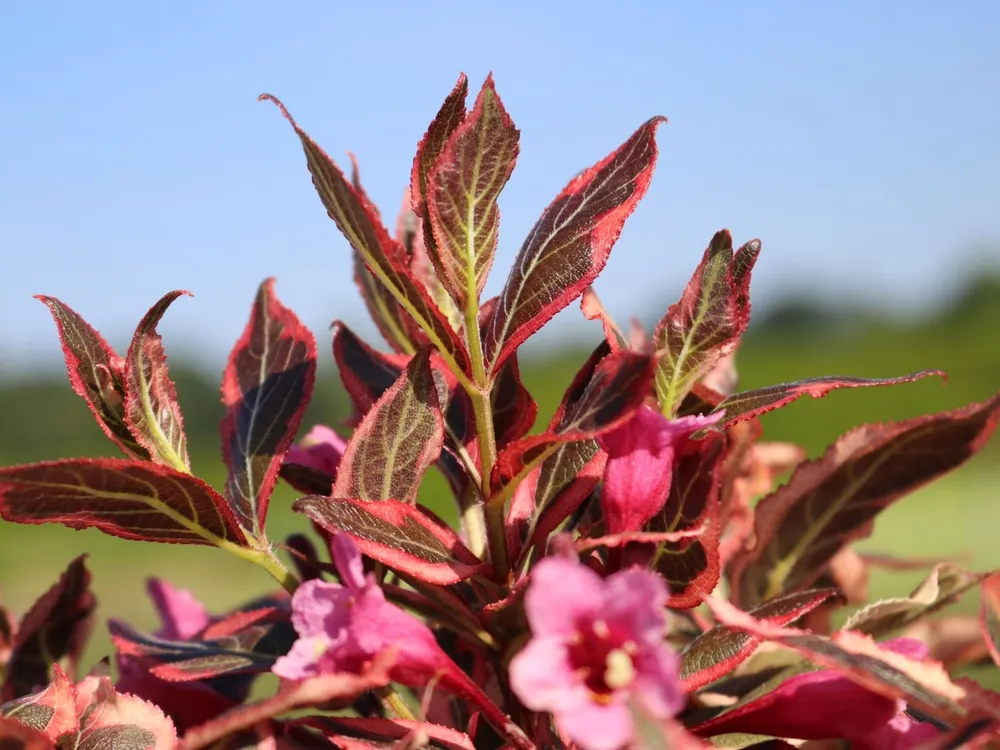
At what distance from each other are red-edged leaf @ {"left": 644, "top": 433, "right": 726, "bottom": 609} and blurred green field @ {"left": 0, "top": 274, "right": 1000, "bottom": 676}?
3.48 ft

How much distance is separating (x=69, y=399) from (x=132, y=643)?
459cm

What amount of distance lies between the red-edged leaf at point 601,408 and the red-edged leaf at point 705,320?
10cm

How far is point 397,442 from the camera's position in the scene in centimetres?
54

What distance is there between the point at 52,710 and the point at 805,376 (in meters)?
3.87

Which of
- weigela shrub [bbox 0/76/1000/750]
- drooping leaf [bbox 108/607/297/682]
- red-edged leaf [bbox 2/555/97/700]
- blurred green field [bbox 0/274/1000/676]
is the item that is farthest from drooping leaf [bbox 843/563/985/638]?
blurred green field [bbox 0/274/1000/676]

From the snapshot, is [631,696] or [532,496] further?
[532,496]

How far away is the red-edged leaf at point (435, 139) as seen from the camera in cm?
50

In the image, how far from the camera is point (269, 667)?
1.92 ft

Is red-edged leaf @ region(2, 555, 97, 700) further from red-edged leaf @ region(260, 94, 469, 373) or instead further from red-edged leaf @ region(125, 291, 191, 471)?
red-edged leaf @ region(260, 94, 469, 373)

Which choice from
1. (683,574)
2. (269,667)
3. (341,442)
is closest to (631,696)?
(683,574)

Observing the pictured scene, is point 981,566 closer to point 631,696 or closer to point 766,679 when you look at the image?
point 766,679

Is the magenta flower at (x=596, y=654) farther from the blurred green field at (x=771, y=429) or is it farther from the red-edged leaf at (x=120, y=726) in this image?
the blurred green field at (x=771, y=429)

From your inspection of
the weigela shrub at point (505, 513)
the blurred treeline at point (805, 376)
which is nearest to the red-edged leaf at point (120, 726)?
the weigela shrub at point (505, 513)

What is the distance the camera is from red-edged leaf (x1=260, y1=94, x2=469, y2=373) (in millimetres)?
464
